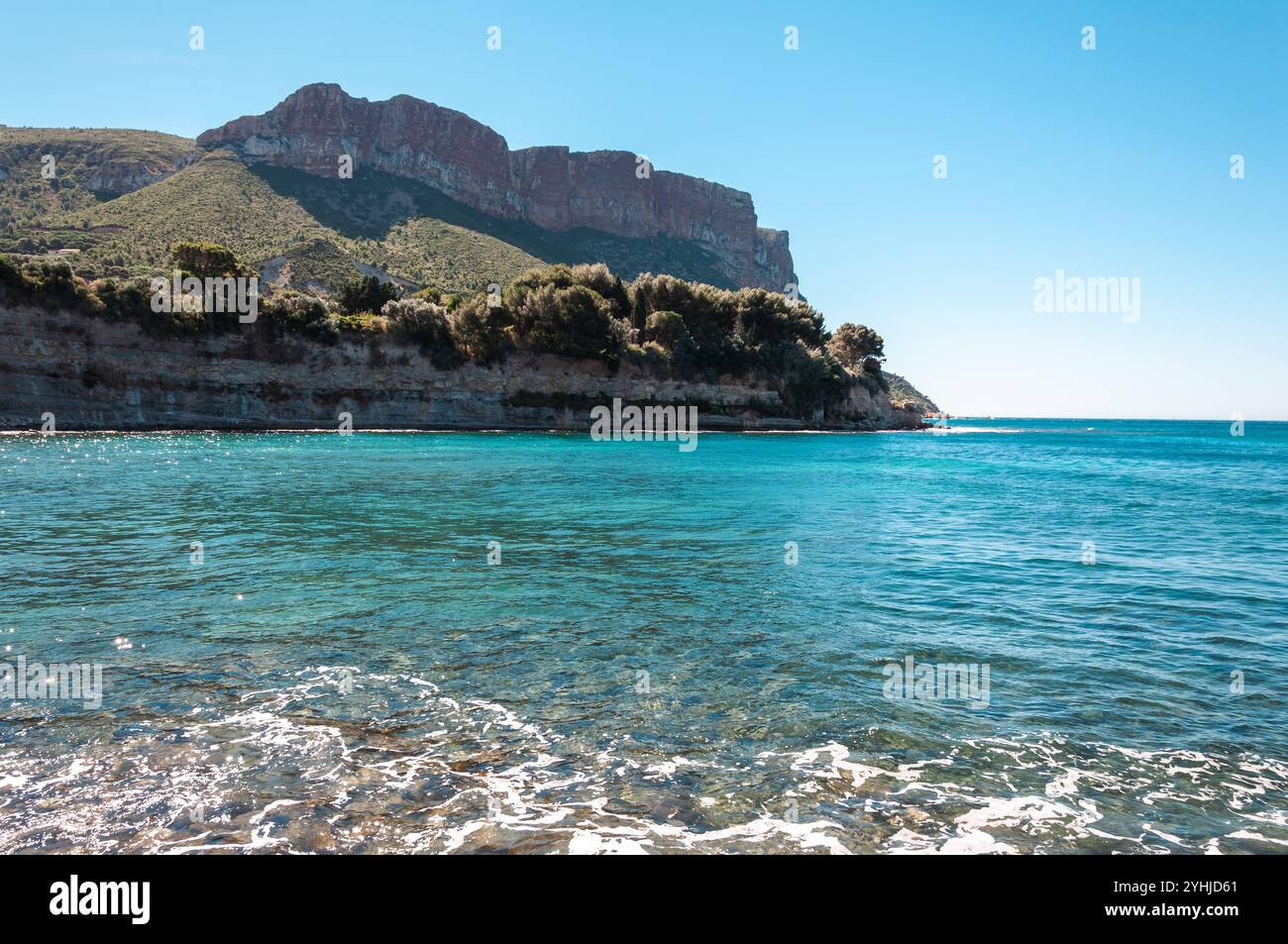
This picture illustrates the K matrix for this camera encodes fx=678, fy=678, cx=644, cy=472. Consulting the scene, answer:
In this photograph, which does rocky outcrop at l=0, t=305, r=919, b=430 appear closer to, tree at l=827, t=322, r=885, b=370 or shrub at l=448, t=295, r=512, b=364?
shrub at l=448, t=295, r=512, b=364

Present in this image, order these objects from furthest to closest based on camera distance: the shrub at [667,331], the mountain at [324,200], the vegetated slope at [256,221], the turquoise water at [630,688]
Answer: the mountain at [324,200] → the vegetated slope at [256,221] → the shrub at [667,331] → the turquoise water at [630,688]

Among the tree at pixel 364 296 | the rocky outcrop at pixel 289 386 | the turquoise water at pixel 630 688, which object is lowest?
the turquoise water at pixel 630 688

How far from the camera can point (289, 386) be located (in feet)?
221

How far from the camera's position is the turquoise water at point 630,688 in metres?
4.81

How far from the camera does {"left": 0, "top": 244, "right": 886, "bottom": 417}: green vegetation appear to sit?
59.0m

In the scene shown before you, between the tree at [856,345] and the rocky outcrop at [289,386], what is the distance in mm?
25726

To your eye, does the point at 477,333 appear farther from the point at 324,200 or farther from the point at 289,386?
the point at 324,200

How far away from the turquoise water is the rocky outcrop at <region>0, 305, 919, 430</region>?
1958 inches

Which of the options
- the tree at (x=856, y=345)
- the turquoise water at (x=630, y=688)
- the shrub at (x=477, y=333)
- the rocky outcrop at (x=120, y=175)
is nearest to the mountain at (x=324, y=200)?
the rocky outcrop at (x=120, y=175)

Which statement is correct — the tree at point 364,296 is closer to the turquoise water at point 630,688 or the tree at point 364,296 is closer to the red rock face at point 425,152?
the turquoise water at point 630,688

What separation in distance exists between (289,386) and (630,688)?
70.5 meters

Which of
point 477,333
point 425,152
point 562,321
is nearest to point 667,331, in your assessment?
point 562,321

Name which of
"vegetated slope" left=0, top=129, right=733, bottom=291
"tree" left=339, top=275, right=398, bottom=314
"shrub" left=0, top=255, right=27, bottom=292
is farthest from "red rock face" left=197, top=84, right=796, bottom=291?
"shrub" left=0, top=255, right=27, bottom=292

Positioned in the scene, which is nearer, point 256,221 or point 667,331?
point 667,331
